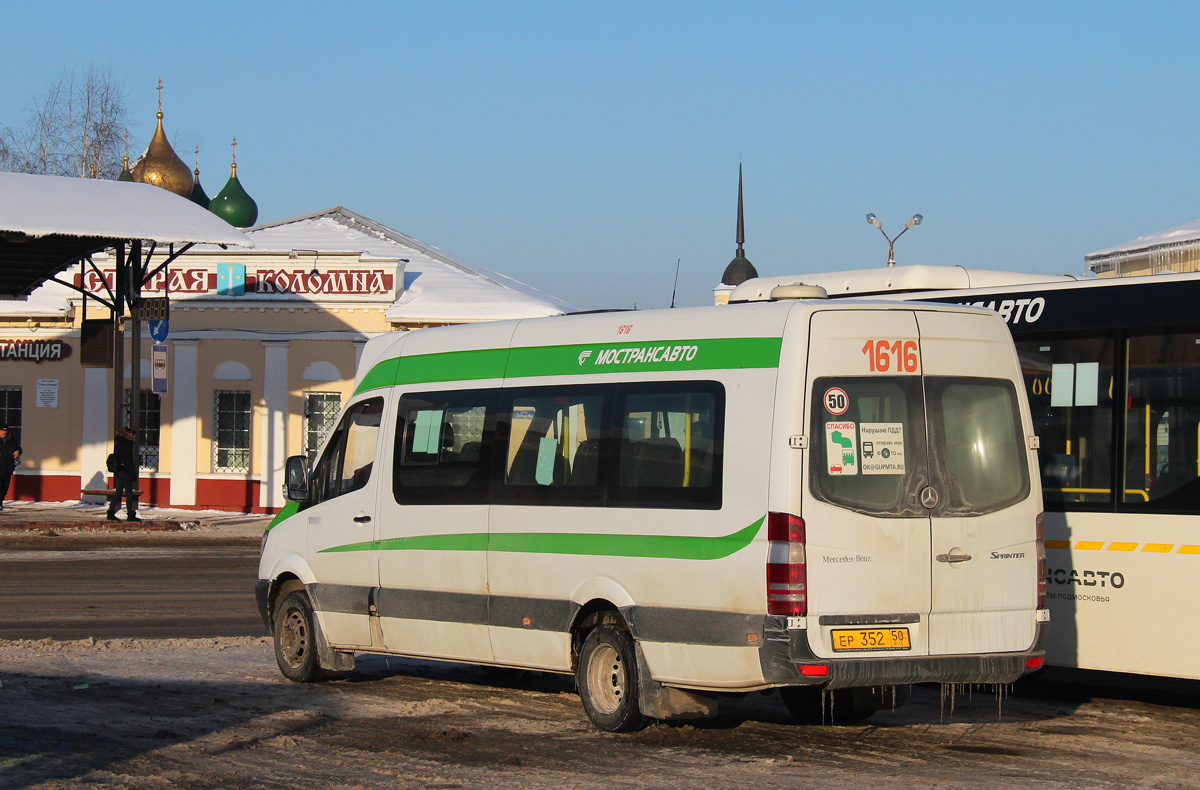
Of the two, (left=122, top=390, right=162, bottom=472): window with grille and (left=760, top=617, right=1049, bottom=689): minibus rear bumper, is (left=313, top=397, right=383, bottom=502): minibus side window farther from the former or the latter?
(left=122, top=390, right=162, bottom=472): window with grille

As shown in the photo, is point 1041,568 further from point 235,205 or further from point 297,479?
point 235,205

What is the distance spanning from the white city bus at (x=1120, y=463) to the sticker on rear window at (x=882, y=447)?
8.05 ft

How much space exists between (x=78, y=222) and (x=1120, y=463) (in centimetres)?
2000

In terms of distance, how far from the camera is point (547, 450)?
9633mm

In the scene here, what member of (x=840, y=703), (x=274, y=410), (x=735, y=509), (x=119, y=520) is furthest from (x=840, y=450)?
(x=274, y=410)

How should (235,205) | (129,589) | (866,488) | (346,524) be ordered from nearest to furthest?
(866,488), (346,524), (129,589), (235,205)

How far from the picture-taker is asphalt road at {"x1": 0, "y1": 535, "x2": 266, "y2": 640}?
14305 mm

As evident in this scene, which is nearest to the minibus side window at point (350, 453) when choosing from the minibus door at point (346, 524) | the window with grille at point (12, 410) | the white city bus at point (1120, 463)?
the minibus door at point (346, 524)

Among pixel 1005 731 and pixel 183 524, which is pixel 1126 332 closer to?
pixel 1005 731

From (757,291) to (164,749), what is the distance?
21.0 feet

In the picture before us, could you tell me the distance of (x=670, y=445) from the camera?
28.9ft

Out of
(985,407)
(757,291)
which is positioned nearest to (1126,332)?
(985,407)

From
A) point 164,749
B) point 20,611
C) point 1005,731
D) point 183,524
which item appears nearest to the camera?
point 164,749

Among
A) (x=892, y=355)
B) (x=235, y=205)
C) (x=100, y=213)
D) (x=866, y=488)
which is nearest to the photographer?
(x=866, y=488)
